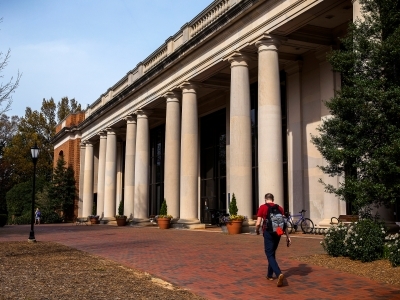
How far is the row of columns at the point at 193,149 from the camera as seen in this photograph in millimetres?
18719

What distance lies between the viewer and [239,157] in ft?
66.8

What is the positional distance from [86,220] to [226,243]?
28.8 meters

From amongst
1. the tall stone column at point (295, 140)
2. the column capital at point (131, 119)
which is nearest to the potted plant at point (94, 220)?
the column capital at point (131, 119)

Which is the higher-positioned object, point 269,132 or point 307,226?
point 269,132

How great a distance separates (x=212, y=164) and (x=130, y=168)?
20.5 ft

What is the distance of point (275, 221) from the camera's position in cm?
861

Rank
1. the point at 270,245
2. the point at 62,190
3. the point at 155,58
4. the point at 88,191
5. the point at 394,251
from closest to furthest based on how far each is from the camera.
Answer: the point at 270,245, the point at 394,251, the point at 155,58, the point at 88,191, the point at 62,190

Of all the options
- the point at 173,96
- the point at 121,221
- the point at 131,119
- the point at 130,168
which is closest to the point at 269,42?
the point at 173,96

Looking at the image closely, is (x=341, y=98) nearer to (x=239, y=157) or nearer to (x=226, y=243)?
(x=226, y=243)

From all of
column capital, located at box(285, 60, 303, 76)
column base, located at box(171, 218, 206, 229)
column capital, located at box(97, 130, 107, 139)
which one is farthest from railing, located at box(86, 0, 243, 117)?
column base, located at box(171, 218, 206, 229)

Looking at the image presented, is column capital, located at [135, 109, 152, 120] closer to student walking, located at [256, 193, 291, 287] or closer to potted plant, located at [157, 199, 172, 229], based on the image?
potted plant, located at [157, 199, 172, 229]

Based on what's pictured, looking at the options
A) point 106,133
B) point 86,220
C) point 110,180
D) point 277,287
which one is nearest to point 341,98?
point 277,287

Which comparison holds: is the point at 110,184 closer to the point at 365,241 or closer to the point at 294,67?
the point at 294,67

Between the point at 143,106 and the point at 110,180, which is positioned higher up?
the point at 143,106
